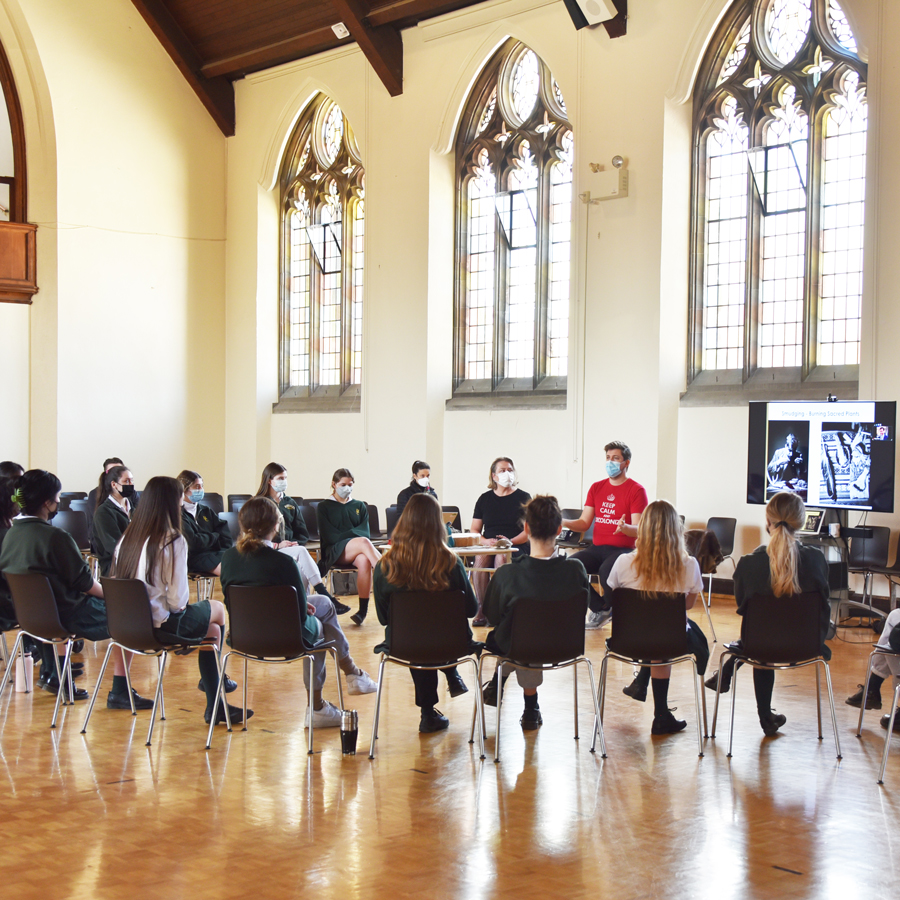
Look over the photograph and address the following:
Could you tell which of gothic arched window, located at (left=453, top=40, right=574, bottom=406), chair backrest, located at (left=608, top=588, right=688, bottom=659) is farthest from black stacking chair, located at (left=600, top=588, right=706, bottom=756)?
gothic arched window, located at (left=453, top=40, right=574, bottom=406)

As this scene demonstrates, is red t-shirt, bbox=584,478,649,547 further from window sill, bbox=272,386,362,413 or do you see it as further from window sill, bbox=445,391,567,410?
window sill, bbox=272,386,362,413

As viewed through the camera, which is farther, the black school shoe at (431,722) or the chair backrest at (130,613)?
the black school shoe at (431,722)

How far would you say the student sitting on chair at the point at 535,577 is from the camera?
4922 millimetres


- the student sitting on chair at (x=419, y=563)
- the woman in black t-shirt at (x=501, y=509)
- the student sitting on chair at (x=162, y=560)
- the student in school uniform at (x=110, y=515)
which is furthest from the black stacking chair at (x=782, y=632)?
the student in school uniform at (x=110, y=515)

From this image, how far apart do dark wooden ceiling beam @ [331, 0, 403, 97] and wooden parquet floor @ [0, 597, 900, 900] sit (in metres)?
8.30

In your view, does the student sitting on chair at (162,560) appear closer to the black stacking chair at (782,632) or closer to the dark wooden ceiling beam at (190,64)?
the black stacking chair at (782,632)

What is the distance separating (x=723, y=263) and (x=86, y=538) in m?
6.37

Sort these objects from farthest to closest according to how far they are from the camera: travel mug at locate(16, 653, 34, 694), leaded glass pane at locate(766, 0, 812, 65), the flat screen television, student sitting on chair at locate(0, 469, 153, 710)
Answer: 1. leaded glass pane at locate(766, 0, 812, 65)
2. the flat screen television
3. travel mug at locate(16, 653, 34, 694)
4. student sitting on chair at locate(0, 469, 153, 710)

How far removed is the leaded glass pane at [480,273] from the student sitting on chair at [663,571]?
692 centimetres

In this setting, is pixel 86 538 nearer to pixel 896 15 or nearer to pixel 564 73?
pixel 564 73

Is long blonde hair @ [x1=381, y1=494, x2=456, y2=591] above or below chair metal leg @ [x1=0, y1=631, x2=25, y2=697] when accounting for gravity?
above

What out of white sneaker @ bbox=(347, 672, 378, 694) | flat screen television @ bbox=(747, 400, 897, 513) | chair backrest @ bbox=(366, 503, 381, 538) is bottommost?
white sneaker @ bbox=(347, 672, 378, 694)

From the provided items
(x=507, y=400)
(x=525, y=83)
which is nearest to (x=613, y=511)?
(x=507, y=400)

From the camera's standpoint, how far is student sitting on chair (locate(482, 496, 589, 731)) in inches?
194
